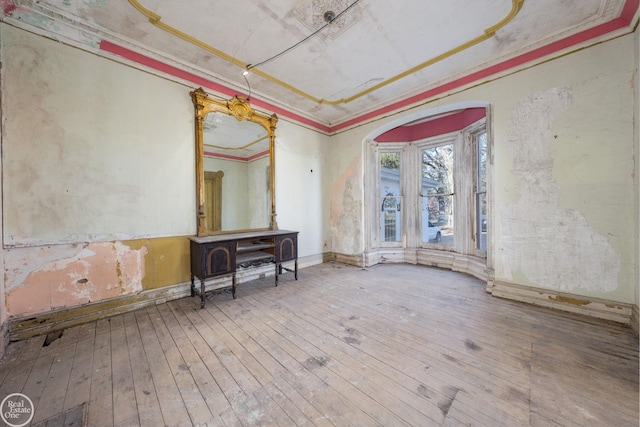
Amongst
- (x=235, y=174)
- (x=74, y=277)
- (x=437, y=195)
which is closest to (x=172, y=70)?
(x=235, y=174)

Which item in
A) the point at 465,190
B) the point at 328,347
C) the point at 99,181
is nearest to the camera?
the point at 328,347

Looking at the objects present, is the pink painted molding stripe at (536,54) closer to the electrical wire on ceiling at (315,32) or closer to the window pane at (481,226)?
the window pane at (481,226)

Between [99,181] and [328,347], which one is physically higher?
[99,181]

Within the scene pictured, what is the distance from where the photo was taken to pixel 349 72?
3.41m

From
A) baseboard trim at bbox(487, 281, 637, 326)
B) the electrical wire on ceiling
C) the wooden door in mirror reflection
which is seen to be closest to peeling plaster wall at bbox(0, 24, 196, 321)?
the wooden door in mirror reflection

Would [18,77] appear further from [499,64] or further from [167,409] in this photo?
[499,64]

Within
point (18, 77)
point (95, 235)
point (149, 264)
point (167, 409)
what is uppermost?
point (18, 77)

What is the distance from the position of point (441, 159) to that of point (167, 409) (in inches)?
207

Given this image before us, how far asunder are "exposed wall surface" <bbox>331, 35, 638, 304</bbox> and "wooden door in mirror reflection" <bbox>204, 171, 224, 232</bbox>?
12.8 feet

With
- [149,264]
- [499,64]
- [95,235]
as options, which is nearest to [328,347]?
[149,264]

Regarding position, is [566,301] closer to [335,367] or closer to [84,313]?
[335,367]

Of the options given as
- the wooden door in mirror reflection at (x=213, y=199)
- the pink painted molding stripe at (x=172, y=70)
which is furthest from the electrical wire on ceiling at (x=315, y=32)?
the wooden door in mirror reflection at (x=213, y=199)

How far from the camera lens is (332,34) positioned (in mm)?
2658

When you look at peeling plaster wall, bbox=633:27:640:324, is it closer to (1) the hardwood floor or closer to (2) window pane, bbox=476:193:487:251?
(1) the hardwood floor
